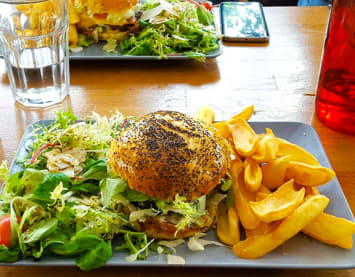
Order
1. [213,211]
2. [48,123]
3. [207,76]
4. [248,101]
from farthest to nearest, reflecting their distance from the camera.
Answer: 1. [207,76]
2. [248,101]
3. [48,123]
4. [213,211]

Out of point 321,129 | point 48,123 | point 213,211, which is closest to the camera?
point 213,211

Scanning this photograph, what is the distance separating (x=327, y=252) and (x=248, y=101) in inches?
42.3

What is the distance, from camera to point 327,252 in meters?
1.28

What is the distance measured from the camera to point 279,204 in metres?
1.30

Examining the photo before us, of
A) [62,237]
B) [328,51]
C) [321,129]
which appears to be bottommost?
[321,129]

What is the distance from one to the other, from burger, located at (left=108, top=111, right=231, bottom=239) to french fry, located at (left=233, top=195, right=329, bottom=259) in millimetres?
155

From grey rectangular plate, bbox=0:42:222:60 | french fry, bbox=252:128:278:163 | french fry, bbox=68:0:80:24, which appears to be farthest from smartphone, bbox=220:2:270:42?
french fry, bbox=252:128:278:163

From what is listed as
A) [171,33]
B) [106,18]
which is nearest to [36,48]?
[106,18]

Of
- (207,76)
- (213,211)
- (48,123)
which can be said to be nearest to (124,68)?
(207,76)

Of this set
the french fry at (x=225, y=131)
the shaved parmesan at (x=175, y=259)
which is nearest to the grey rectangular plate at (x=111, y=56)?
the french fry at (x=225, y=131)

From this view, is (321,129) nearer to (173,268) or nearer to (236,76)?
(236,76)

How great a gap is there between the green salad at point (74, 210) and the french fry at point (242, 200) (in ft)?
0.38

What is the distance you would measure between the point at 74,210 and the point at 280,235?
1.95 ft

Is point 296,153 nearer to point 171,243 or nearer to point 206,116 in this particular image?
point 206,116
